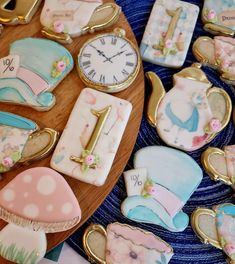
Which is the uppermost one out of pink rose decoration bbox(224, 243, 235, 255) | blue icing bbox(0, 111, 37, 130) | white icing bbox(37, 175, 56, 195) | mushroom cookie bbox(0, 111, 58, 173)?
blue icing bbox(0, 111, 37, 130)

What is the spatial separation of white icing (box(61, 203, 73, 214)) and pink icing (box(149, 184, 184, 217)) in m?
0.22

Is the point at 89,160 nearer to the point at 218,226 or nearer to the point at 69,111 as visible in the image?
the point at 69,111

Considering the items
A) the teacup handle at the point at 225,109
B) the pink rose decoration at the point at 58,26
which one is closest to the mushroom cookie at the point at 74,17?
the pink rose decoration at the point at 58,26

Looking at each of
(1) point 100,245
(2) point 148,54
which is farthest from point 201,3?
Result: (1) point 100,245

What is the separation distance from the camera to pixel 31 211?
3.43ft

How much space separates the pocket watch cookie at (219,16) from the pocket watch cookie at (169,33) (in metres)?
0.04

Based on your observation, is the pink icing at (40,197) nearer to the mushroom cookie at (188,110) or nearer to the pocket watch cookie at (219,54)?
the mushroom cookie at (188,110)

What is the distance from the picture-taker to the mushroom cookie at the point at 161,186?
1.15m

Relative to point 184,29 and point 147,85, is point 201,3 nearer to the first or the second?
point 184,29

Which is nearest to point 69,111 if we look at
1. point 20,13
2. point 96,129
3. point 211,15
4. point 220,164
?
point 96,129

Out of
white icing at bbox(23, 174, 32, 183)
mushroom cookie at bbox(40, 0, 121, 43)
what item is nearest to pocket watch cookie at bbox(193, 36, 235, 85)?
mushroom cookie at bbox(40, 0, 121, 43)

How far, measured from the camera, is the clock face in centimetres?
120

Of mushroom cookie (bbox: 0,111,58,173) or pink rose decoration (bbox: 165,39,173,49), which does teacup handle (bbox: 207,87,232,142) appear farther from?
mushroom cookie (bbox: 0,111,58,173)

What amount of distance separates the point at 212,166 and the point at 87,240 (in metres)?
0.38
